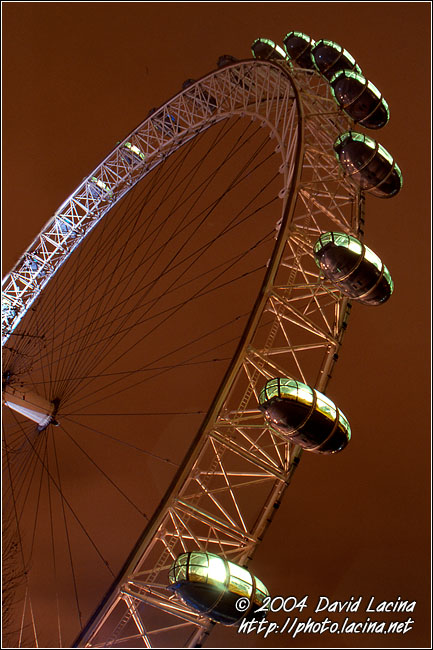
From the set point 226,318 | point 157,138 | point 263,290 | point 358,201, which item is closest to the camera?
point 263,290

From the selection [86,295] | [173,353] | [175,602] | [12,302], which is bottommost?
[175,602]

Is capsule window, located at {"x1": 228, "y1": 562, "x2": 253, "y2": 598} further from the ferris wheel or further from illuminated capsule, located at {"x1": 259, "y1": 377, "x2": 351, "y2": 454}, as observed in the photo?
illuminated capsule, located at {"x1": 259, "y1": 377, "x2": 351, "y2": 454}

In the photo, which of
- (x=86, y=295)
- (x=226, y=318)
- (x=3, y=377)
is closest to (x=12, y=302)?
(x=86, y=295)

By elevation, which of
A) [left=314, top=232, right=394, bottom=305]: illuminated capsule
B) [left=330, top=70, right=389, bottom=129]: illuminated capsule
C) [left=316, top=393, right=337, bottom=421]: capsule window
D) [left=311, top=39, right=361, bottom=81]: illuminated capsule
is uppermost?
[left=311, top=39, right=361, bottom=81]: illuminated capsule

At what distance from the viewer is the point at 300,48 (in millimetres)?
9734

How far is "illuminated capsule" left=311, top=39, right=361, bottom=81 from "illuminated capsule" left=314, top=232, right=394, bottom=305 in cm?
341

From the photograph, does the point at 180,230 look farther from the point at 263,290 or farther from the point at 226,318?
the point at 263,290

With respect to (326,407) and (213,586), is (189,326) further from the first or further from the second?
(213,586)

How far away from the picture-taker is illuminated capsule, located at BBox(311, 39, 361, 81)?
29.1 feet

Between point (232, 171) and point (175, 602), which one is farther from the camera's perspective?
point (232, 171)

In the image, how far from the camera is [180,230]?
14.4 m

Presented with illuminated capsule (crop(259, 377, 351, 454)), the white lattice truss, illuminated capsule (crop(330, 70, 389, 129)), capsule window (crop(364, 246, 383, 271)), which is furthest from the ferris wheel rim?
illuminated capsule (crop(259, 377, 351, 454))

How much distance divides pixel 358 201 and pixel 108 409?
37.6ft

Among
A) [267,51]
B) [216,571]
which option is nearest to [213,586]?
[216,571]
